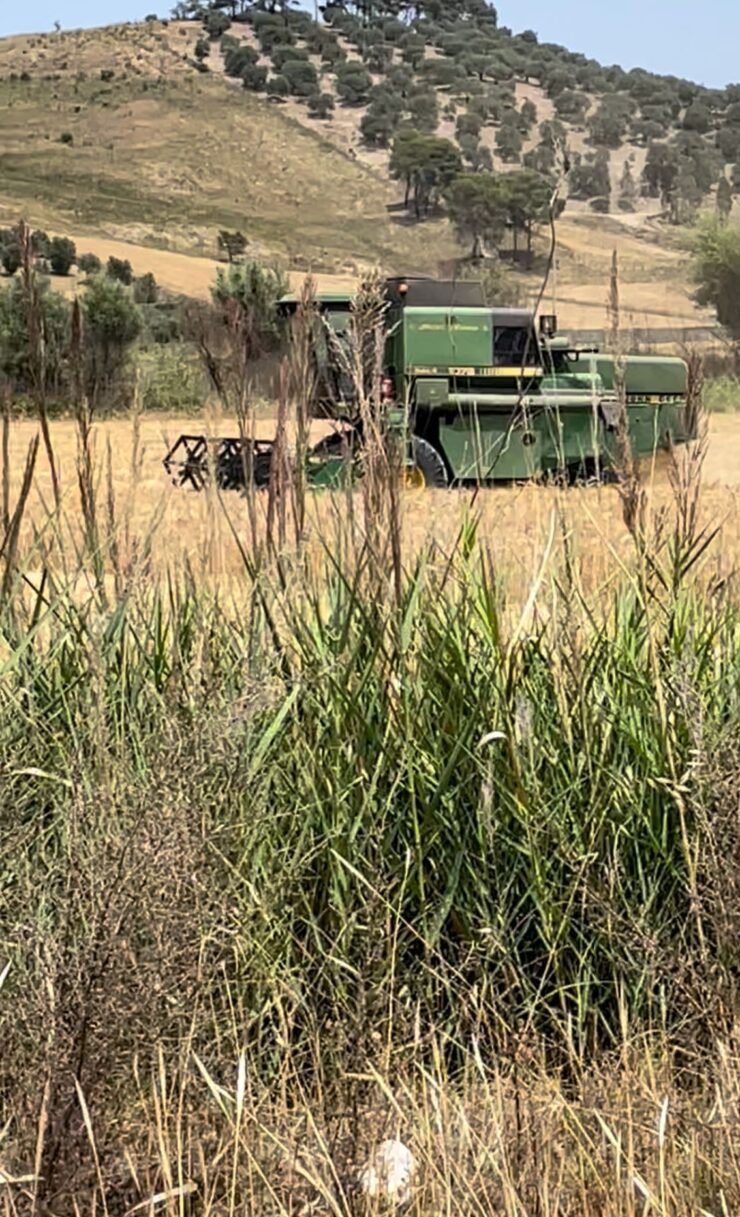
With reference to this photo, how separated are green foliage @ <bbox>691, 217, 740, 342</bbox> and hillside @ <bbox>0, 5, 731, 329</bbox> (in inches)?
214

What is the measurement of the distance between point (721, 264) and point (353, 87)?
89.5 meters

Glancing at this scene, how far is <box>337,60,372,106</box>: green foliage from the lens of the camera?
121688 millimetres

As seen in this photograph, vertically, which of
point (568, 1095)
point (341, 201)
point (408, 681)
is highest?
point (341, 201)

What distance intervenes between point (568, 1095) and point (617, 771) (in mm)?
554

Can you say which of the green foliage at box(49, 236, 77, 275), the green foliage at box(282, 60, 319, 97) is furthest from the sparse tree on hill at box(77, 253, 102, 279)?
the green foliage at box(282, 60, 319, 97)

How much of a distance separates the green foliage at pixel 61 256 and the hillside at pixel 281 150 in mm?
3420

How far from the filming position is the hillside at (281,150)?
68438mm

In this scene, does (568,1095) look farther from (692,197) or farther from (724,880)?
(692,197)

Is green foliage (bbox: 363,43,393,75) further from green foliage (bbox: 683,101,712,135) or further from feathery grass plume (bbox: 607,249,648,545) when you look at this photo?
feathery grass plume (bbox: 607,249,648,545)

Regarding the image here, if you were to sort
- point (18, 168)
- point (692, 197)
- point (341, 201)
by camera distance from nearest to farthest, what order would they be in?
point (18, 168) < point (341, 201) < point (692, 197)

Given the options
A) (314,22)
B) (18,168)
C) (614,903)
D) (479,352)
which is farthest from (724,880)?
(314,22)

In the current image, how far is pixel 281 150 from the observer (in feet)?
333

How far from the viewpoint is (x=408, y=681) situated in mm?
2467

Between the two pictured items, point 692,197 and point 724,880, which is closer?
point 724,880
